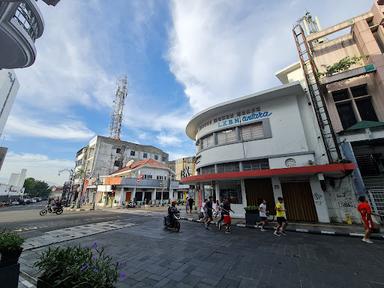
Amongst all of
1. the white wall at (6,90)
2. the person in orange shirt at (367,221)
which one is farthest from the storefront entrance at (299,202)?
the white wall at (6,90)

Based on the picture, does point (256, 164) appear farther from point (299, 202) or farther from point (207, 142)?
point (207, 142)

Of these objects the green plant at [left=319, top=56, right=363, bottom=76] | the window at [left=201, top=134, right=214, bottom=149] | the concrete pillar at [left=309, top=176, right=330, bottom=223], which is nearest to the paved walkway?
the concrete pillar at [left=309, top=176, right=330, bottom=223]

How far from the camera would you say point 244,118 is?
15320 millimetres

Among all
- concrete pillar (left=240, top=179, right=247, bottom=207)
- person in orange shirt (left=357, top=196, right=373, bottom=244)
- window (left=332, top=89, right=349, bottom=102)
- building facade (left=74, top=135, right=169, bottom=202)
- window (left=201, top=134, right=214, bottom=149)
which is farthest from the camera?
building facade (left=74, top=135, right=169, bottom=202)

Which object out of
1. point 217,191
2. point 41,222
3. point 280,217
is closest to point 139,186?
point 41,222

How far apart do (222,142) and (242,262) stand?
11.7 metres

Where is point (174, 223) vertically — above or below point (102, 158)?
below

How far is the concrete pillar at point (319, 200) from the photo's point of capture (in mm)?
11417

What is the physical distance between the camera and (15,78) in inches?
1373

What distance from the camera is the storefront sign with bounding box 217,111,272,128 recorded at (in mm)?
14691

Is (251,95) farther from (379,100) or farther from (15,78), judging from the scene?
(15,78)

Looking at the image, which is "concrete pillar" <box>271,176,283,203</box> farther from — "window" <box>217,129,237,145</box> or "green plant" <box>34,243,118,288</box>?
"green plant" <box>34,243,118,288</box>

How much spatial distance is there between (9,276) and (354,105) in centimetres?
1900

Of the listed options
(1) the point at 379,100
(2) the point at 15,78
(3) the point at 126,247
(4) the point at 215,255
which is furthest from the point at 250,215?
Result: (2) the point at 15,78
